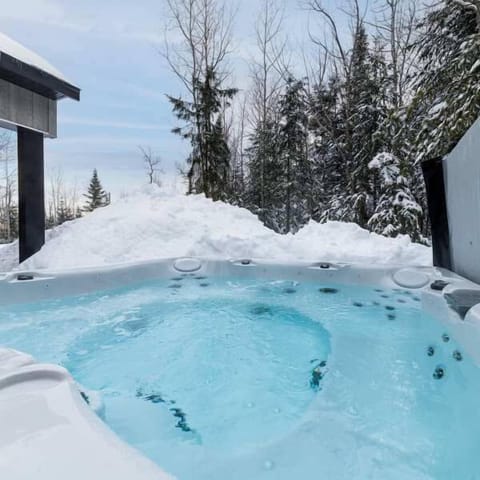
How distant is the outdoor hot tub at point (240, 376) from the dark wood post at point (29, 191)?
5.24 feet

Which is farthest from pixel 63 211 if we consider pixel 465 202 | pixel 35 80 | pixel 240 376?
pixel 465 202

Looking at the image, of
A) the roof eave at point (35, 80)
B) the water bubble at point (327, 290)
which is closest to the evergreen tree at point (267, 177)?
the roof eave at point (35, 80)

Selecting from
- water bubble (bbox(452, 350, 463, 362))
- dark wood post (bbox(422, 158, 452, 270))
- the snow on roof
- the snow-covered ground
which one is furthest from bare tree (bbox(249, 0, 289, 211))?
water bubble (bbox(452, 350, 463, 362))

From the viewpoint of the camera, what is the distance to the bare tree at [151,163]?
53.2ft

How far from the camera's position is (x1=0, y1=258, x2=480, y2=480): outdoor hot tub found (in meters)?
1.03

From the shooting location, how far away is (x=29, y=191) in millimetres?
5281

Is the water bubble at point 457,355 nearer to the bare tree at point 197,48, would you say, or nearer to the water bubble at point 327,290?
the water bubble at point 327,290

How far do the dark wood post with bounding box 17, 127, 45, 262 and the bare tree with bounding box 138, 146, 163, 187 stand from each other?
1109cm

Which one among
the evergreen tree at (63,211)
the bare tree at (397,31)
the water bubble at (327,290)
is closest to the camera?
the water bubble at (327,290)

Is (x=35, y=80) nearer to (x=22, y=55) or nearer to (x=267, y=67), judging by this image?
(x=22, y=55)

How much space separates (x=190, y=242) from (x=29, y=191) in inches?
88.6

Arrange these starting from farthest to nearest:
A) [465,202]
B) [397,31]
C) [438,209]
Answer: [397,31] → [438,209] → [465,202]

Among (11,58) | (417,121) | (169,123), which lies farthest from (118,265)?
(169,123)

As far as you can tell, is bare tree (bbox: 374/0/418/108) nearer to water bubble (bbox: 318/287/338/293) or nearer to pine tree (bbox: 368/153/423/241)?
pine tree (bbox: 368/153/423/241)
